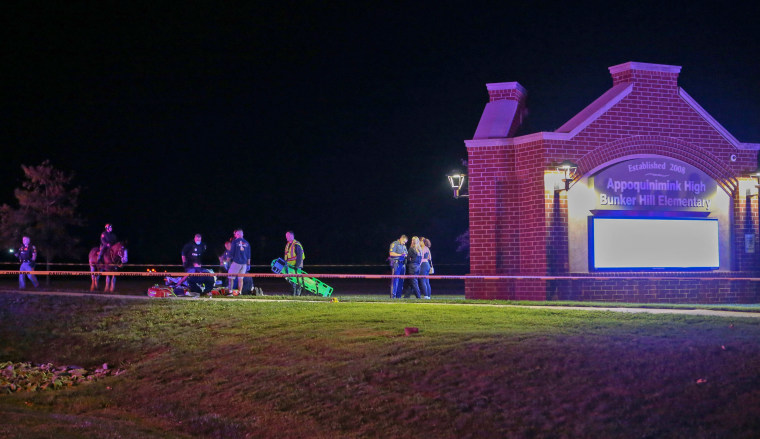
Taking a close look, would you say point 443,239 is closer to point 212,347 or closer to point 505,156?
point 505,156

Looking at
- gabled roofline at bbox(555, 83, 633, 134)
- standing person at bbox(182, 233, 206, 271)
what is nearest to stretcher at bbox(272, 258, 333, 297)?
standing person at bbox(182, 233, 206, 271)

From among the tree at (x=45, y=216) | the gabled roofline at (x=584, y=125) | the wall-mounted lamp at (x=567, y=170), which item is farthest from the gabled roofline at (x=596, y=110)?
the tree at (x=45, y=216)

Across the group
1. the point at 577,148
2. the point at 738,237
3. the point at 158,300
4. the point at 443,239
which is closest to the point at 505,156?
the point at 577,148

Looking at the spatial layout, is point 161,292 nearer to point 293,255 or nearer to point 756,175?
point 293,255

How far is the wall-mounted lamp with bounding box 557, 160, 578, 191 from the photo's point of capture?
772 inches

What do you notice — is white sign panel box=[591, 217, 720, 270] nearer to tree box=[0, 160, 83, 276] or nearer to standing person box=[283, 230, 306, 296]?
standing person box=[283, 230, 306, 296]

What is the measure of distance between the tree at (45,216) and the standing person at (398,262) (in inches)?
1003

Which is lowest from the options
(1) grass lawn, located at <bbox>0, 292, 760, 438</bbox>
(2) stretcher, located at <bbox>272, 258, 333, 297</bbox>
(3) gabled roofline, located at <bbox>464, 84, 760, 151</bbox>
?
(1) grass lawn, located at <bbox>0, 292, 760, 438</bbox>

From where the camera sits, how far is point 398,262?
73.5 feet

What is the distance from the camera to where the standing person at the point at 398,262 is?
21.9 metres

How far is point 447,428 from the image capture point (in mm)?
9148

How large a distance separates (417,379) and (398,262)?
38.9 feet

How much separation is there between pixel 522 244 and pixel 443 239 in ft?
118

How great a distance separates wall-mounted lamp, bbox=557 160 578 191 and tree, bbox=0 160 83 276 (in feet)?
98.0
